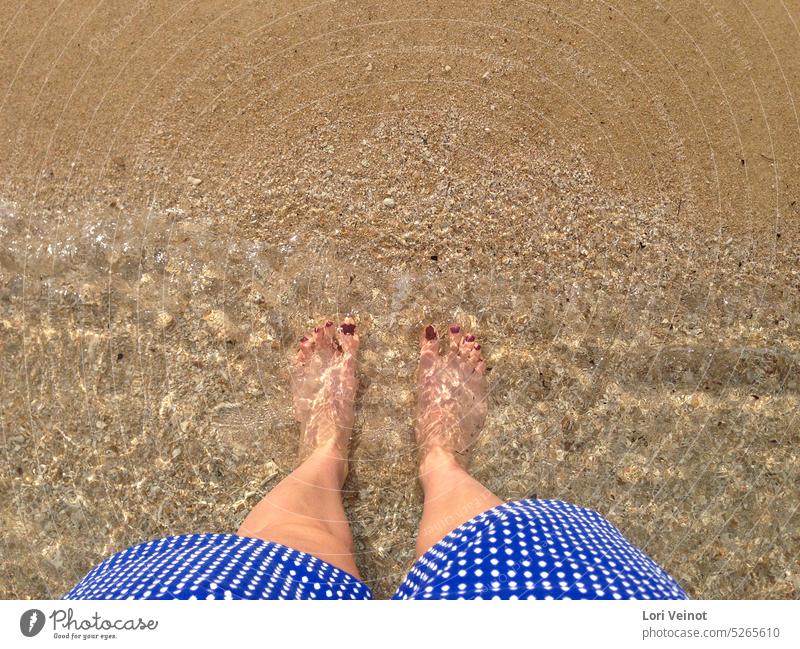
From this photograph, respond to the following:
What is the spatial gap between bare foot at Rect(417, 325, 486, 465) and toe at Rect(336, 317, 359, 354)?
0.29 meters

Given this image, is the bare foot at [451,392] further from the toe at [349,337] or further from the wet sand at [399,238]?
the toe at [349,337]

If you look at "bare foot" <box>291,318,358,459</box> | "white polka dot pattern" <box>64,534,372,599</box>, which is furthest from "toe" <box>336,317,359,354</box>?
"white polka dot pattern" <box>64,534,372,599</box>

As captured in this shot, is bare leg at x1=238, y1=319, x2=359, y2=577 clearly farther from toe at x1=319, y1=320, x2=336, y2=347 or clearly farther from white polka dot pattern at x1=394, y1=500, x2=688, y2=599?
white polka dot pattern at x1=394, y1=500, x2=688, y2=599

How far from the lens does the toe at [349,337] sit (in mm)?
2623

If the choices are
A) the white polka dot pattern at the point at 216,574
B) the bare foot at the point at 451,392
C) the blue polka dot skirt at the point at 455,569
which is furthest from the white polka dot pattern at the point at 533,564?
the bare foot at the point at 451,392

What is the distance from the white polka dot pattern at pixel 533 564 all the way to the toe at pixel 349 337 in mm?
941

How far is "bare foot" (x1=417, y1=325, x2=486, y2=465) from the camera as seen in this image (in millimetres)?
2600

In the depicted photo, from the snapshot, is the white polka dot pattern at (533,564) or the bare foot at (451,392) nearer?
the white polka dot pattern at (533,564)

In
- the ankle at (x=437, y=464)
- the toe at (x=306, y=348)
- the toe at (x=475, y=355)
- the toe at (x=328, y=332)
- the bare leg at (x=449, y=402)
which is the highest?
the toe at (x=328, y=332)

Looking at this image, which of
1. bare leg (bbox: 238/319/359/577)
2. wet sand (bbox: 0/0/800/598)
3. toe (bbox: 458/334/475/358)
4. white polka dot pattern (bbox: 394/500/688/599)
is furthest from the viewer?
toe (bbox: 458/334/475/358)

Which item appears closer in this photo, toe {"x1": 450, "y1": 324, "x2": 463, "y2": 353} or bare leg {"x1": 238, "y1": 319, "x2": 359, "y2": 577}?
bare leg {"x1": 238, "y1": 319, "x2": 359, "y2": 577}

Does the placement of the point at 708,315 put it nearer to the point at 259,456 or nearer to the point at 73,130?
the point at 259,456

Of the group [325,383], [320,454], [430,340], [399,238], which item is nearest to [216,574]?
[320,454]
